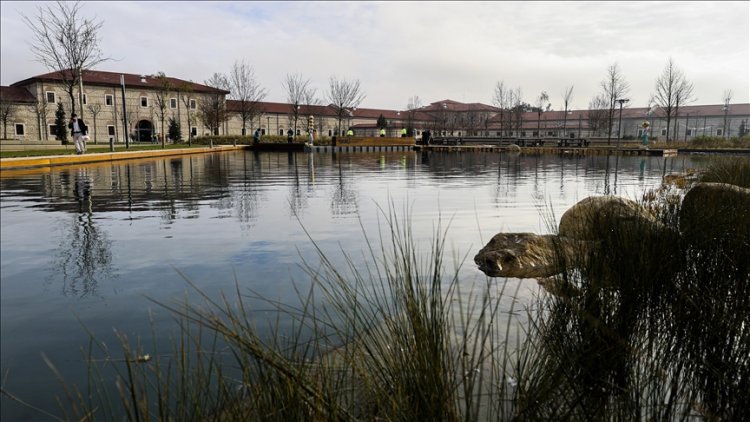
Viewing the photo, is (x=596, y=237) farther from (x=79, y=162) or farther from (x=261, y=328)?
(x=79, y=162)

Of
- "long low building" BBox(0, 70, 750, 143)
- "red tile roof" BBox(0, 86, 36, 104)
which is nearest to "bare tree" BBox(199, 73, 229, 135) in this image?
"long low building" BBox(0, 70, 750, 143)

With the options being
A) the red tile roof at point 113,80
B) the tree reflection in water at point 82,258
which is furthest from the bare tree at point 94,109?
the tree reflection in water at point 82,258

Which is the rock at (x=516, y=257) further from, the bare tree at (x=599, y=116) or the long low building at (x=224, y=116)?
the bare tree at (x=599, y=116)

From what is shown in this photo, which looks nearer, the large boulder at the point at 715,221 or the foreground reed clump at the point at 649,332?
the foreground reed clump at the point at 649,332

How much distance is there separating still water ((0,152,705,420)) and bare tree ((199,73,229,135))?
3681 cm

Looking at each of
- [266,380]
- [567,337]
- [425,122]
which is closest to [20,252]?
[266,380]

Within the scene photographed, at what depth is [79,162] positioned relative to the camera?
18.4 meters

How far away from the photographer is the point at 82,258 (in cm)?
524

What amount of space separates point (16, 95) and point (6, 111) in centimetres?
421

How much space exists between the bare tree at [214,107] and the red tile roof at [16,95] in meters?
16.1

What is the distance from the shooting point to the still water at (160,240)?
346 centimetres

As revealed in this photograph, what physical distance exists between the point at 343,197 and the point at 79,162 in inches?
501

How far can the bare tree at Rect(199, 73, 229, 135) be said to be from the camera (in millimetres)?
A: 48688

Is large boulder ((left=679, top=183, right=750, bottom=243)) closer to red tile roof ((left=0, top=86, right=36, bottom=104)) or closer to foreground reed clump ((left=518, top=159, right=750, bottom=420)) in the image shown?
foreground reed clump ((left=518, top=159, right=750, bottom=420))
